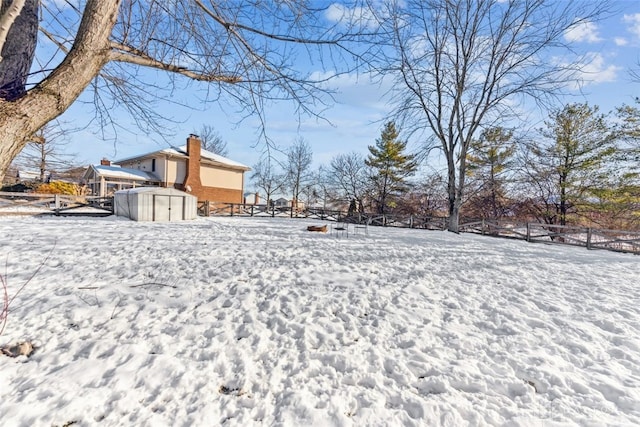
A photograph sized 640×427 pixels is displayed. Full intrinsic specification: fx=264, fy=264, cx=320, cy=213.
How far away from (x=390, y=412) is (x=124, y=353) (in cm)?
235

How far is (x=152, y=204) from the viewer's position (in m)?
12.8

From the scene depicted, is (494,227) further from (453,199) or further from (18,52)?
(18,52)

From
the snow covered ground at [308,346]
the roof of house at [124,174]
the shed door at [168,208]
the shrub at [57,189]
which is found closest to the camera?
the snow covered ground at [308,346]

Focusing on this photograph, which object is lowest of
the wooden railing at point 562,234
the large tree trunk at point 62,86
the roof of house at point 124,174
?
the wooden railing at point 562,234

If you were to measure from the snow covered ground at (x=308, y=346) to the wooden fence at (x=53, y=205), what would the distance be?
10.9 metres

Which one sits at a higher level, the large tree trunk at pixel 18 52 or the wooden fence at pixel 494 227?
the large tree trunk at pixel 18 52

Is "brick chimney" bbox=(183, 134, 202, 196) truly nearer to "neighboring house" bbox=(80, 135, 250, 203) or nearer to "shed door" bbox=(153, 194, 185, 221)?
"neighboring house" bbox=(80, 135, 250, 203)

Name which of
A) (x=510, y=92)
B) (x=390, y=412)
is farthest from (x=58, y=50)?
(x=510, y=92)

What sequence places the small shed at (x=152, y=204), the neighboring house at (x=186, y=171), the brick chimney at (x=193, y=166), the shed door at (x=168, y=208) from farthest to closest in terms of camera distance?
the brick chimney at (x=193, y=166) < the neighboring house at (x=186, y=171) < the shed door at (x=168, y=208) < the small shed at (x=152, y=204)

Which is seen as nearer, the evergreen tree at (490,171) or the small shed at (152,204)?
the small shed at (152,204)

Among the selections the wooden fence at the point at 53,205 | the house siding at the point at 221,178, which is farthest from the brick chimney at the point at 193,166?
the wooden fence at the point at 53,205

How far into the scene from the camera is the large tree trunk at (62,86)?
1.45m

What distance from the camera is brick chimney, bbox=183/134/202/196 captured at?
20.9 m

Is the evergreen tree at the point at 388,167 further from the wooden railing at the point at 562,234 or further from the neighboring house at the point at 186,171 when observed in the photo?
the neighboring house at the point at 186,171
